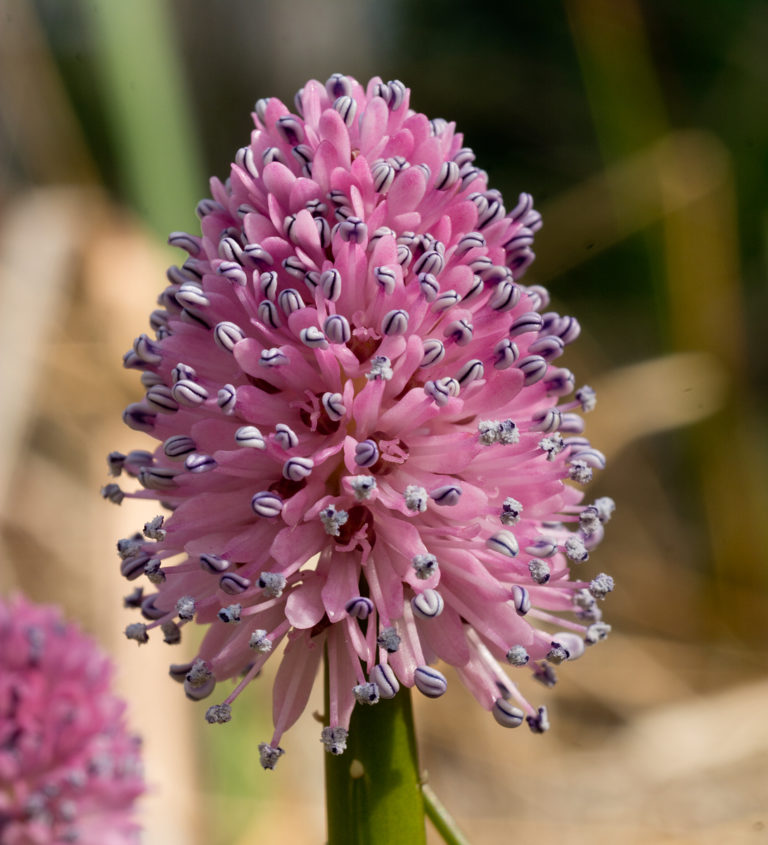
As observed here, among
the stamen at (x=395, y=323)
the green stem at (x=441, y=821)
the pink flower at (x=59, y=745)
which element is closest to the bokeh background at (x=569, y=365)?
the pink flower at (x=59, y=745)

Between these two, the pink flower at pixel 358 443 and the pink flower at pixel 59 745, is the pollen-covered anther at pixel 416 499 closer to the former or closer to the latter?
the pink flower at pixel 358 443

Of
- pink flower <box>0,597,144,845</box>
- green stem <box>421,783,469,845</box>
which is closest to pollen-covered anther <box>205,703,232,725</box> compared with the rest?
green stem <box>421,783,469,845</box>

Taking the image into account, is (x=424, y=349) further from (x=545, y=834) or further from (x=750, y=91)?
(x=750, y=91)

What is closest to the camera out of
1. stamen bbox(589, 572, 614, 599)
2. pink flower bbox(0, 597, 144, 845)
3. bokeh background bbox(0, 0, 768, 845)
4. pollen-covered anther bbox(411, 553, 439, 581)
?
pollen-covered anther bbox(411, 553, 439, 581)

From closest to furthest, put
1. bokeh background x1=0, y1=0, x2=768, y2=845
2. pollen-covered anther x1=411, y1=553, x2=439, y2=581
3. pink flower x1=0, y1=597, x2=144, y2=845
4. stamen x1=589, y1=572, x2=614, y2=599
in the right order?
pollen-covered anther x1=411, y1=553, x2=439, y2=581 → stamen x1=589, y1=572, x2=614, y2=599 → pink flower x1=0, y1=597, x2=144, y2=845 → bokeh background x1=0, y1=0, x2=768, y2=845

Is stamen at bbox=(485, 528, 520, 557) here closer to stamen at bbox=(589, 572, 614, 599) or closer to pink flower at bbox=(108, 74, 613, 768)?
pink flower at bbox=(108, 74, 613, 768)

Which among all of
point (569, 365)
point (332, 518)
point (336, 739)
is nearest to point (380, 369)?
point (332, 518)
